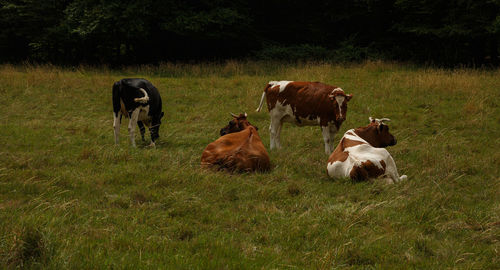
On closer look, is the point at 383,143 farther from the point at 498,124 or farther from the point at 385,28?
the point at 385,28

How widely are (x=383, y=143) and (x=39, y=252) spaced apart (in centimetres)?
593

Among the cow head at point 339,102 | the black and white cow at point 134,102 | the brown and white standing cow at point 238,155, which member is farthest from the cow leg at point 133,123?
the cow head at point 339,102

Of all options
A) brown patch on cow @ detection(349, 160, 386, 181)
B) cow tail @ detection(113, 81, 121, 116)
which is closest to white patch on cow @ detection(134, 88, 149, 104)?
cow tail @ detection(113, 81, 121, 116)

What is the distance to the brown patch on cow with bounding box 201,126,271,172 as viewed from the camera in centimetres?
717

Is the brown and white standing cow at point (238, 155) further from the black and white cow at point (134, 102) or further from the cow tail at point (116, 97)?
the cow tail at point (116, 97)

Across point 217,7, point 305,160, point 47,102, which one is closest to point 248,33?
point 217,7

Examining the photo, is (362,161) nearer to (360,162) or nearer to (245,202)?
(360,162)

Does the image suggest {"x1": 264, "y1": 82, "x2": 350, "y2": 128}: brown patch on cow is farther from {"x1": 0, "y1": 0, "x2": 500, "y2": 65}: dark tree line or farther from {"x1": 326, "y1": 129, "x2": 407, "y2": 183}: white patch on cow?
{"x1": 0, "y1": 0, "x2": 500, "y2": 65}: dark tree line

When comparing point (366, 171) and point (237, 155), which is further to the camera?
point (237, 155)

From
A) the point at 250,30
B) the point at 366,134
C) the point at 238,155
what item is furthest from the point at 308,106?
the point at 250,30

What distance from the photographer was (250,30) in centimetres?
2725

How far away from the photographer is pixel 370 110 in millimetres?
12781

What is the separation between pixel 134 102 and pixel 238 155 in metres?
3.47

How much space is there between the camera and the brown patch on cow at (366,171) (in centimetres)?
664
